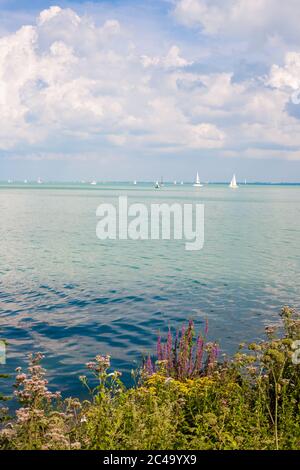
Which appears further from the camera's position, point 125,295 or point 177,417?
point 125,295

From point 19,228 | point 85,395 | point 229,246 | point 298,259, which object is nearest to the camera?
point 85,395

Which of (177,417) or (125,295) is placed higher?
(177,417)

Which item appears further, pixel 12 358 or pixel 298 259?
pixel 298 259

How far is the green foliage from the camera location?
810 centimetres

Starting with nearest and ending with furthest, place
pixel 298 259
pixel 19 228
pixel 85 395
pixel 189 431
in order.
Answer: pixel 189 431 < pixel 85 395 < pixel 298 259 < pixel 19 228

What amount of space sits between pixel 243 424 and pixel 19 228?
2483 inches

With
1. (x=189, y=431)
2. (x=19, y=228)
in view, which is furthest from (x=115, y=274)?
(x=19, y=228)

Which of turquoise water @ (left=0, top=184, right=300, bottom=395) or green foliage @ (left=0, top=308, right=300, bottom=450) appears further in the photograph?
turquoise water @ (left=0, top=184, right=300, bottom=395)

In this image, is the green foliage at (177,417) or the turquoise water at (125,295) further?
the turquoise water at (125,295)

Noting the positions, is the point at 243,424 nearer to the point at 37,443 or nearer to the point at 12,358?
the point at 37,443

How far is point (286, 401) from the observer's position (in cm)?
976

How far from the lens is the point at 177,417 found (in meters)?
9.34

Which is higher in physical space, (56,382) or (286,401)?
(286,401)

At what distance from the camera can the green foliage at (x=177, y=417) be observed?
8102 mm
